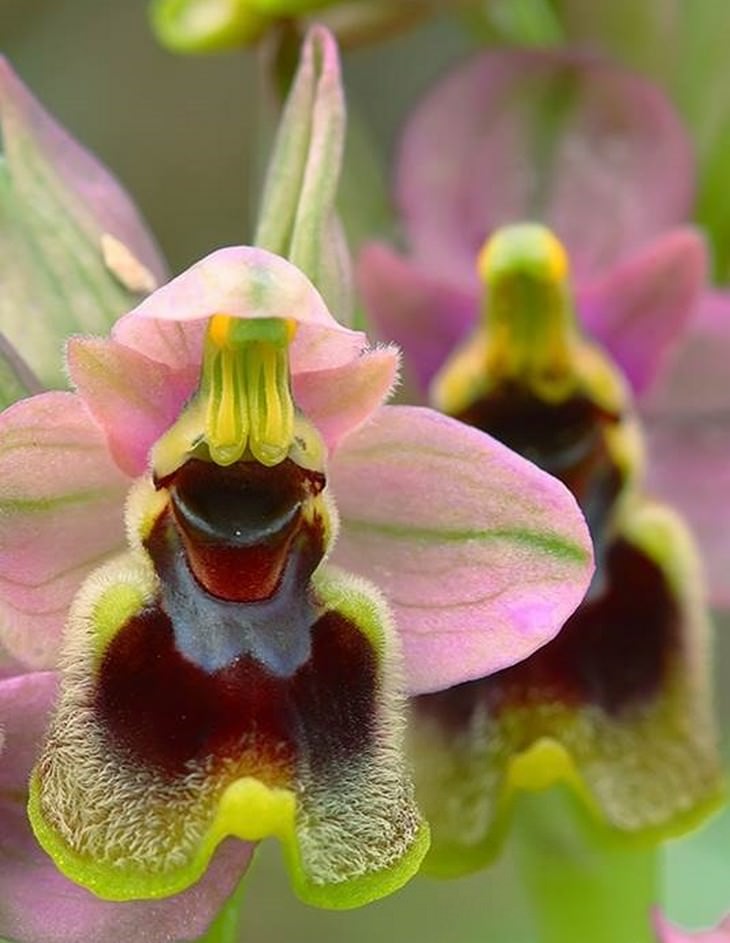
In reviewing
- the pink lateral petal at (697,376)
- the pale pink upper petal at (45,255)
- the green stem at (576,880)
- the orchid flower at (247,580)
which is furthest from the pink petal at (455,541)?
the pink lateral petal at (697,376)

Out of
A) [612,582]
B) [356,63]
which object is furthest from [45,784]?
[356,63]

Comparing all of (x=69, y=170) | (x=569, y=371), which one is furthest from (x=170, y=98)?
(x=69, y=170)

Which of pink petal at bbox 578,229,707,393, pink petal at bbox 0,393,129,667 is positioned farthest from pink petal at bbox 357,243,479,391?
pink petal at bbox 0,393,129,667

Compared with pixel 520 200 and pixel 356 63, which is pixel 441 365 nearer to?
pixel 520 200

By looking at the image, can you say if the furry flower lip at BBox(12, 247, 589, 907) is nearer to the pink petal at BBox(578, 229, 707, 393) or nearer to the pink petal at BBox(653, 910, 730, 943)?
the pink petal at BBox(653, 910, 730, 943)

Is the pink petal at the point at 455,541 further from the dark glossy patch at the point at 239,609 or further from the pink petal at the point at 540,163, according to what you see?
the pink petal at the point at 540,163
